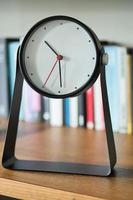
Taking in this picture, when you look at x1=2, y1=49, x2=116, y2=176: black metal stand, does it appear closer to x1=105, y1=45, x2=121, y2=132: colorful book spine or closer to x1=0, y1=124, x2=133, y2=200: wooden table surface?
x1=0, y1=124, x2=133, y2=200: wooden table surface

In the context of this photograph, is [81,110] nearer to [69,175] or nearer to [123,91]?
[123,91]

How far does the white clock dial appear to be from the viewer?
0.70m

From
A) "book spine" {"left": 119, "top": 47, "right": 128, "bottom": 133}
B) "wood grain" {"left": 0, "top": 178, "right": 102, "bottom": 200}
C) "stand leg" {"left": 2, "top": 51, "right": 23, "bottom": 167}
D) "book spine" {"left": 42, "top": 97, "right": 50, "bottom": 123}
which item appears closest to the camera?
"wood grain" {"left": 0, "top": 178, "right": 102, "bottom": 200}

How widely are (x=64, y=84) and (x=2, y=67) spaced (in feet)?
1.77

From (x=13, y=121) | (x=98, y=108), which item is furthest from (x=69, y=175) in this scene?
(x=98, y=108)

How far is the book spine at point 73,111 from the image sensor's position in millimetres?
1088

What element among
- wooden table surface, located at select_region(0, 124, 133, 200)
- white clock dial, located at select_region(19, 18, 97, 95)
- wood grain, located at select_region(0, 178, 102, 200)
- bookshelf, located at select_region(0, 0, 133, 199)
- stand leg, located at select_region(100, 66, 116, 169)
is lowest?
wood grain, located at select_region(0, 178, 102, 200)

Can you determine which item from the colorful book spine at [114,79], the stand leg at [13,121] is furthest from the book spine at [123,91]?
the stand leg at [13,121]

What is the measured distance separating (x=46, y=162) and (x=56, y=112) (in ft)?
1.23

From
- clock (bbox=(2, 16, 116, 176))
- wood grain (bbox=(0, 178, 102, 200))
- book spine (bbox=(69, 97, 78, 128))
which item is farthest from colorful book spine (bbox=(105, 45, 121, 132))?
wood grain (bbox=(0, 178, 102, 200))

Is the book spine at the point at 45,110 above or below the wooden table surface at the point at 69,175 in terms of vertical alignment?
above

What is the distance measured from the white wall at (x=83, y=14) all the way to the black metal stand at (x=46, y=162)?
18.0 inches

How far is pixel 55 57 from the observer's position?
0.72 metres

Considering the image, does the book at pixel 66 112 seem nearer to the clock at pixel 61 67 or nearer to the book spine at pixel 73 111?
the book spine at pixel 73 111
